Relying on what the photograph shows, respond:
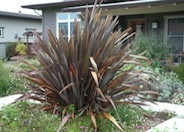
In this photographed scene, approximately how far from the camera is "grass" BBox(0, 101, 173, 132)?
3.90 meters

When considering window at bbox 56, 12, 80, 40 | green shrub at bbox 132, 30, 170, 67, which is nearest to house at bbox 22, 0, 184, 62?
window at bbox 56, 12, 80, 40

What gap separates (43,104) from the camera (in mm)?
4863

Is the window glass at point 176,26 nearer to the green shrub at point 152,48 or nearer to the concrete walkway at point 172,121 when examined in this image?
the green shrub at point 152,48

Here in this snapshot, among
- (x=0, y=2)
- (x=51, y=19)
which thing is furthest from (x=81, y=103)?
(x=0, y=2)

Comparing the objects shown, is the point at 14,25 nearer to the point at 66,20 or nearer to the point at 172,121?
the point at 66,20

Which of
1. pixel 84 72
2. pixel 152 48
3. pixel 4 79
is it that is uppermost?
pixel 152 48

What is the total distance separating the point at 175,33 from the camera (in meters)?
12.9

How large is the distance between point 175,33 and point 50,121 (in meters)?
10.1

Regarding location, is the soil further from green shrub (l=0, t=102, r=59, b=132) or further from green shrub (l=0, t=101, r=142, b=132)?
green shrub (l=0, t=102, r=59, b=132)

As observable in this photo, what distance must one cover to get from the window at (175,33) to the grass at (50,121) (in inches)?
328

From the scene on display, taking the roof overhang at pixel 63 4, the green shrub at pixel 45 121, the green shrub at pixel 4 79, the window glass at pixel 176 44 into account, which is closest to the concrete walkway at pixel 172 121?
the green shrub at pixel 45 121

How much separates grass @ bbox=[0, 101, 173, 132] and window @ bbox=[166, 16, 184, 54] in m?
8.33

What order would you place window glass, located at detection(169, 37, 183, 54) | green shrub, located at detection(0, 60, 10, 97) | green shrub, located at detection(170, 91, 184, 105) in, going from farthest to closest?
1. window glass, located at detection(169, 37, 183, 54)
2. green shrub, located at detection(0, 60, 10, 97)
3. green shrub, located at detection(170, 91, 184, 105)

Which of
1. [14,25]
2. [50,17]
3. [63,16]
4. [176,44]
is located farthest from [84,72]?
[14,25]
